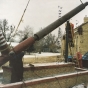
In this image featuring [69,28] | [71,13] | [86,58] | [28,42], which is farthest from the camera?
[86,58]

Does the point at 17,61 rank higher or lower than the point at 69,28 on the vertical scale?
lower

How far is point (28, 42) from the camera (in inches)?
316

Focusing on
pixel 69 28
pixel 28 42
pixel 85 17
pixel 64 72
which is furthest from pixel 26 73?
pixel 85 17

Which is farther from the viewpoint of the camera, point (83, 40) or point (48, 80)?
point (83, 40)

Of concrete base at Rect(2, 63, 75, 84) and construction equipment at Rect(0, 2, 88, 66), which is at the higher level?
construction equipment at Rect(0, 2, 88, 66)

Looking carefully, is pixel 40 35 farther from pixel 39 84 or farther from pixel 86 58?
pixel 86 58

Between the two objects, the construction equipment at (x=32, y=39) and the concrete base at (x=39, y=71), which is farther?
the concrete base at (x=39, y=71)

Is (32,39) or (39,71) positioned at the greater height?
(32,39)

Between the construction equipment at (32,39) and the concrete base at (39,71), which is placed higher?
the construction equipment at (32,39)

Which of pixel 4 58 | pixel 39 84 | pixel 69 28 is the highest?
pixel 69 28

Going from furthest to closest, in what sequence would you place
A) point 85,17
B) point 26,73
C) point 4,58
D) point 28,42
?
point 85,17 → point 26,73 → point 28,42 → point 4,58

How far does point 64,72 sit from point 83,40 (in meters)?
26.6

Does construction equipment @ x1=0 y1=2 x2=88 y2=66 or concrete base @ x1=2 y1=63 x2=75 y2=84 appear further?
concrete base @ x1=2 y1=63 x2=75 y2=84

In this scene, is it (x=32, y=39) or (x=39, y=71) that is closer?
(x=32, y=39)
